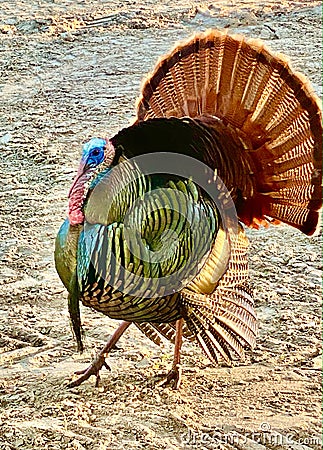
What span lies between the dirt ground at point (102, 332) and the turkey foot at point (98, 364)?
0.14ft

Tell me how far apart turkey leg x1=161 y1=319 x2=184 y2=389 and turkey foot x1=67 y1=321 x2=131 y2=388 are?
11.3 inches

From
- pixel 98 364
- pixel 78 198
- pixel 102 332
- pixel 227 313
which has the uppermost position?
pixel 78 198

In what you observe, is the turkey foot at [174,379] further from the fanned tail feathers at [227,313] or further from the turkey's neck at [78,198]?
the turkey's neck at [78,198]

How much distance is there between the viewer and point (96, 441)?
321 cm

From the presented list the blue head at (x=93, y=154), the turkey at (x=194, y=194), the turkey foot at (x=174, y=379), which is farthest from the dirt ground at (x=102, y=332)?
the blue head at (x=93, y=154)

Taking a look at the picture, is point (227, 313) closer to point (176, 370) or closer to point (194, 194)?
point (176, 370)

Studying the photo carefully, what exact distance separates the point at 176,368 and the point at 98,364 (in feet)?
1.24

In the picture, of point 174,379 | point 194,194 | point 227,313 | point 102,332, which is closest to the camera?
point 194,194

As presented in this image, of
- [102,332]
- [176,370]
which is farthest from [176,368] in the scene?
[102,332]

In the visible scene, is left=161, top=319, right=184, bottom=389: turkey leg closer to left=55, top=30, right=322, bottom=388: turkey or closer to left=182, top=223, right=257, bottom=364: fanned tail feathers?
left=55, top=30, right=322, bottom=388: turkey

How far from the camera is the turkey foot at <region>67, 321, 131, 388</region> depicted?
370 centimetres

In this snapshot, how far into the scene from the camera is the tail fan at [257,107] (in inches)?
147

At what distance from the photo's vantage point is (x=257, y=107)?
3814 mm

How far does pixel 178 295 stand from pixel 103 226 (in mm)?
480
